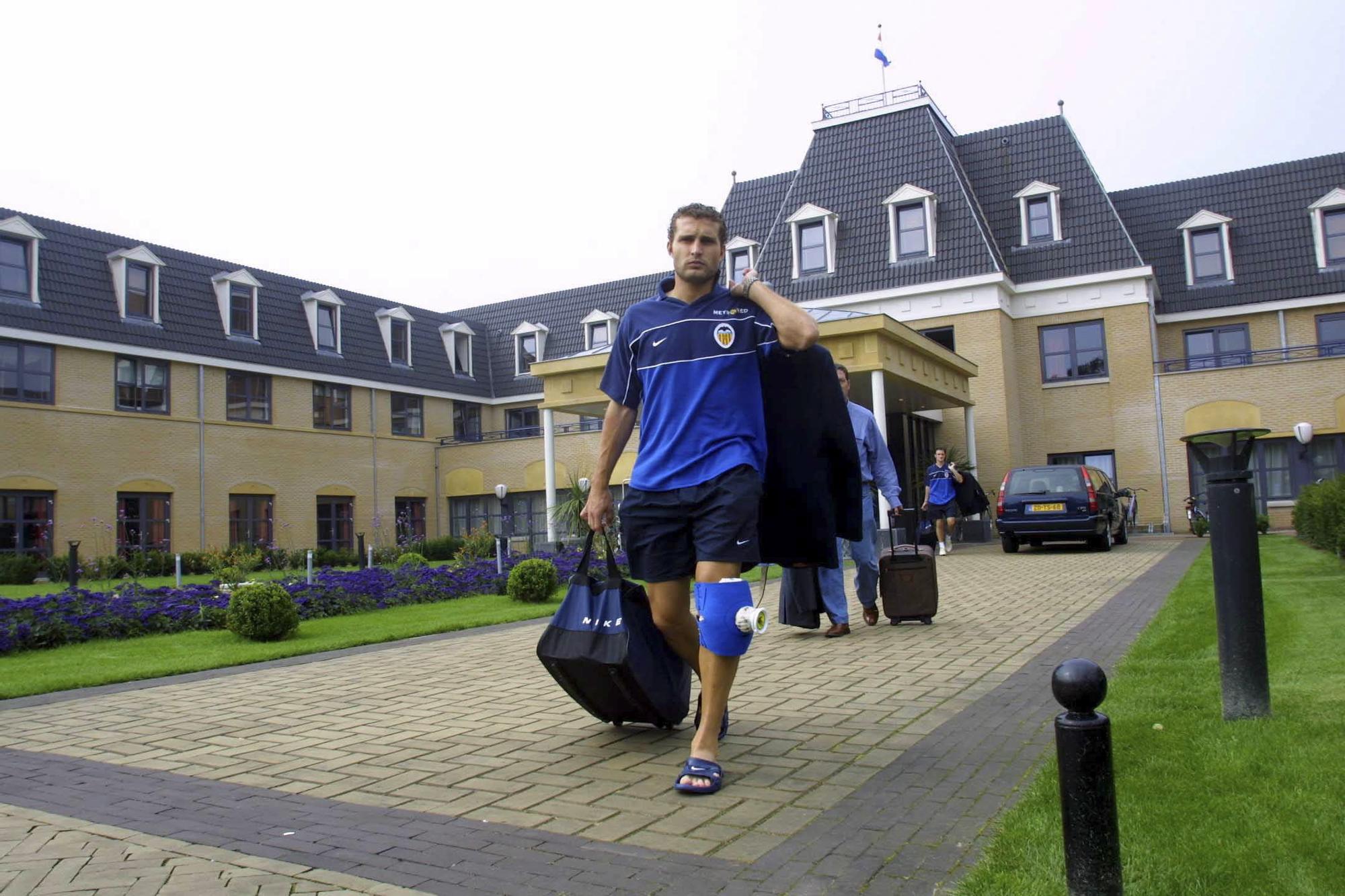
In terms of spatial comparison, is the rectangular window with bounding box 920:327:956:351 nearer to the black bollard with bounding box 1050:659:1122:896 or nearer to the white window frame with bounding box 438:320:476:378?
the white window frame with bounding box 438:320:476:378

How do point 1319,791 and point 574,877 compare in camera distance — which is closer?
point 574,877

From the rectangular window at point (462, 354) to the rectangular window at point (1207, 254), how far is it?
24.1 meters

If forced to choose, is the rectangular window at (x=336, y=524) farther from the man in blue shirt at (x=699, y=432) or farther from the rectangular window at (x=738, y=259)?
the man in blue shirt at (x=699, y=432)

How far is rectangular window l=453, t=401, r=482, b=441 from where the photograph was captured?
122ft

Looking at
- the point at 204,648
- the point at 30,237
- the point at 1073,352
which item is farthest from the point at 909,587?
the point at 30,237

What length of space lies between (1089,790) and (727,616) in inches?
64.4

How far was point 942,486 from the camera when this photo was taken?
17.0 meters

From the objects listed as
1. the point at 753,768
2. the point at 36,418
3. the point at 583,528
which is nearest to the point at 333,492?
the point at 36,418

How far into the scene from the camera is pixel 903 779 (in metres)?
3.82

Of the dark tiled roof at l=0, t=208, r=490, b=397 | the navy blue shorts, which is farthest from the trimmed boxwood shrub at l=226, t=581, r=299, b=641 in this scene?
the dark tiled roof at l=0, t=208, r=490, b=397

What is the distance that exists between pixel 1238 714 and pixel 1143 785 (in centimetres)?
107

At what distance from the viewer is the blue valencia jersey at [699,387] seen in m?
3.94

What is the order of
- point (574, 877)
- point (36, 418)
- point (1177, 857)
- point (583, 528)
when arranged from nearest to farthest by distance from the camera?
point (1177, 857) → point (574, 877) → point (583, 528) → point (36, 418)

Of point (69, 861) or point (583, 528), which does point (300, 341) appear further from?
point (69, 861)
